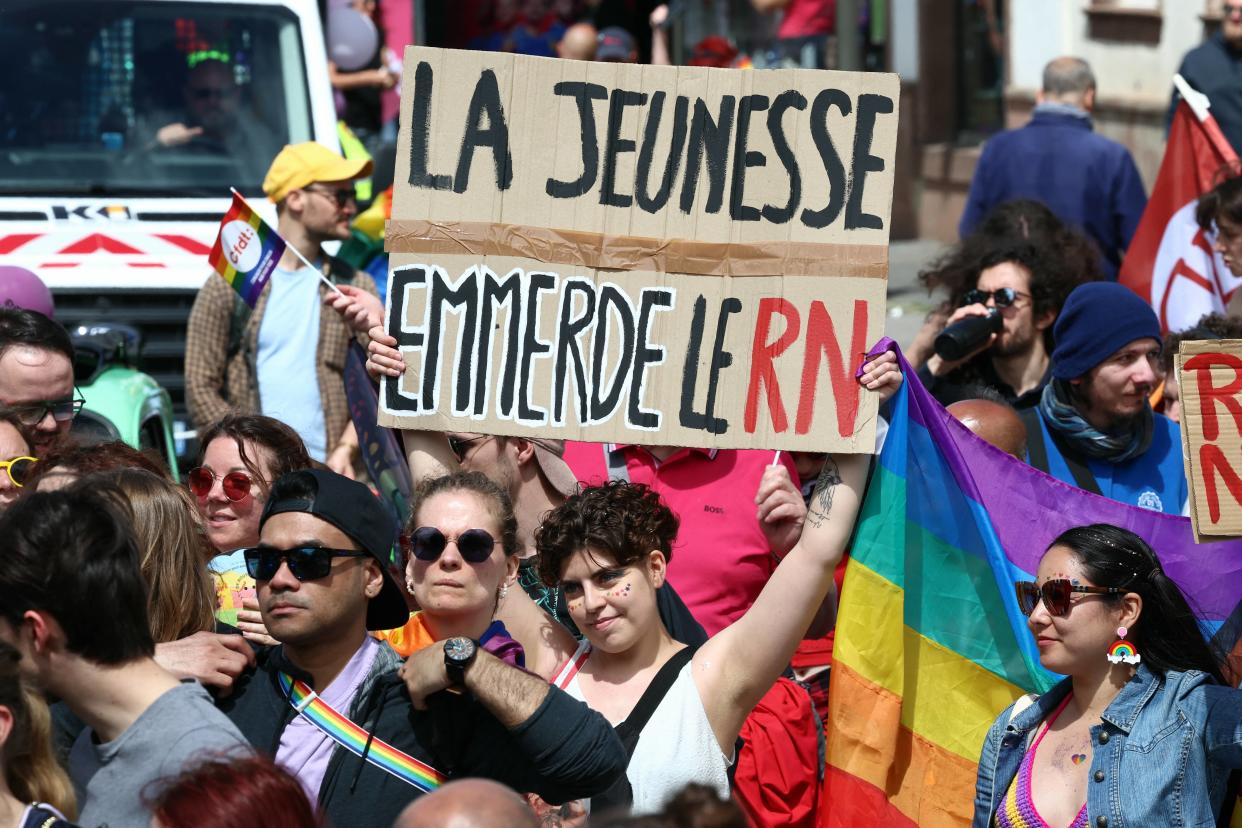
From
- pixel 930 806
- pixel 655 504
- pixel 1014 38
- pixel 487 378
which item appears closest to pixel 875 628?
pixel 930 806

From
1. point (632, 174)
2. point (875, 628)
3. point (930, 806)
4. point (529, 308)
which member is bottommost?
point (930, 806)

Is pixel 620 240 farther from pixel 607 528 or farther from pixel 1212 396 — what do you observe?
pixel 1212 396

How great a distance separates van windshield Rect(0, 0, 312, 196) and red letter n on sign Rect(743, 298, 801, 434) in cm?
514

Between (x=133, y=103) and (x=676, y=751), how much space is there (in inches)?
238

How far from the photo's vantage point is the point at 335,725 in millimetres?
3840

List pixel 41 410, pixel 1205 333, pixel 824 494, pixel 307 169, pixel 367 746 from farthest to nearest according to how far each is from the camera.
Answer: pixel 307 169 < pixel 1205 333 < pixel 41 410 < pixel 824 494 < pixel 367 746

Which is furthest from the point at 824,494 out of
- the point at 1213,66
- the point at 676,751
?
the point at 1213,66

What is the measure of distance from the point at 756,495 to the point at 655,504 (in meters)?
0.77

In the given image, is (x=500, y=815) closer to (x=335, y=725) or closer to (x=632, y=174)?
(x=335, y=725)

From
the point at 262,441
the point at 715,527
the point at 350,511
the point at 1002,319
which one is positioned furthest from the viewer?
the point at 1002,319

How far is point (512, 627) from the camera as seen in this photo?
472 cm

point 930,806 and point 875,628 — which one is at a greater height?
point 875,628

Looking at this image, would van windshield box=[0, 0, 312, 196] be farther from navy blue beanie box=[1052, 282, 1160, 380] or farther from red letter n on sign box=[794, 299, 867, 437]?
red letter n on sign box=[794, 299, 867, 437]

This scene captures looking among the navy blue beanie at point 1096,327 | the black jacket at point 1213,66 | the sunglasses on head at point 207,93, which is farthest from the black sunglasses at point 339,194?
the black jacket at point 1213,66
